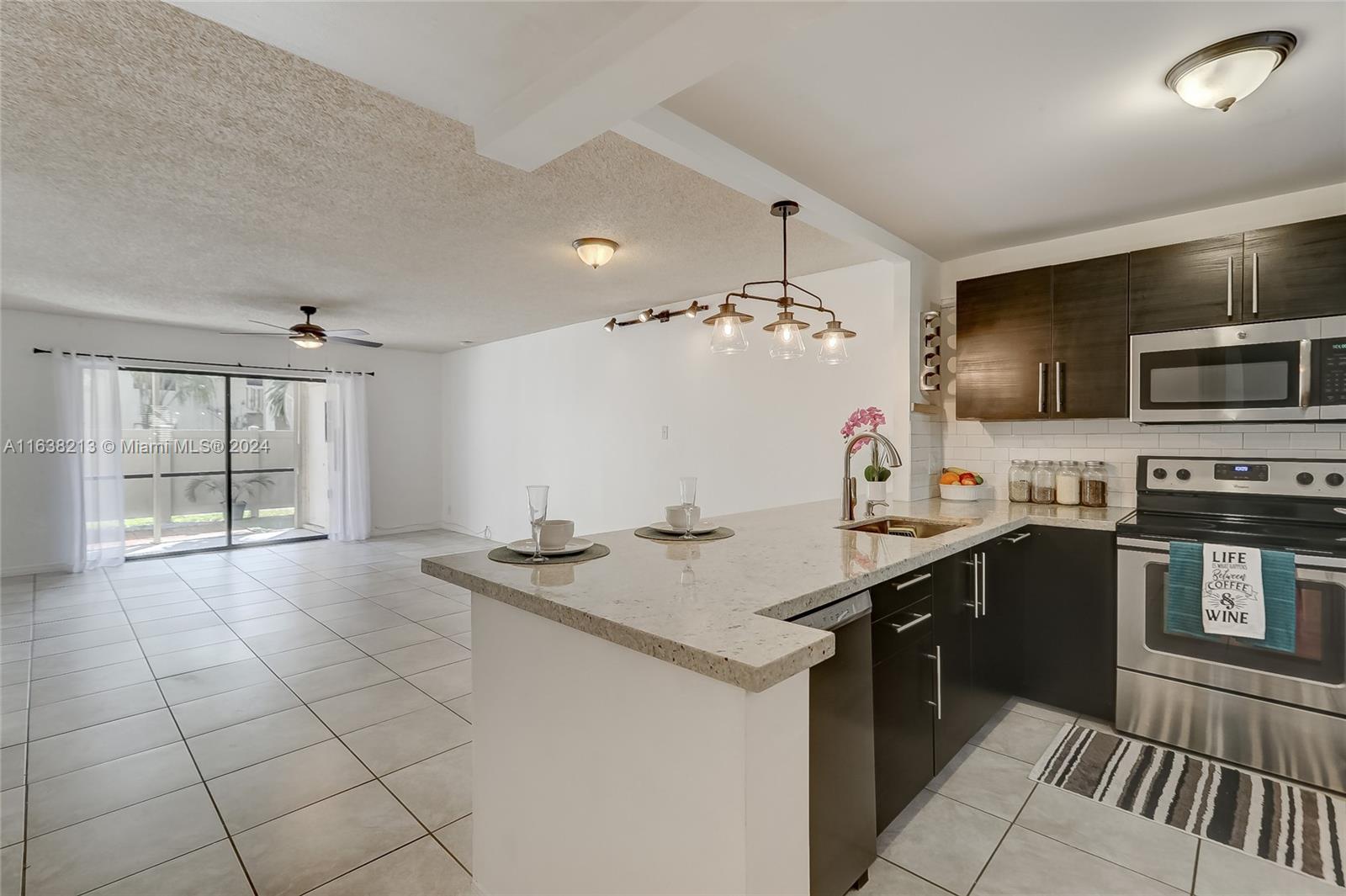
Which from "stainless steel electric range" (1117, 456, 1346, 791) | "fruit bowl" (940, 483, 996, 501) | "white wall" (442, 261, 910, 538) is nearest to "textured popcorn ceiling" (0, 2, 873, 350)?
"white wall" (442, 261, 910, 538)

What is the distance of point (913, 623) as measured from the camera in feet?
6.17

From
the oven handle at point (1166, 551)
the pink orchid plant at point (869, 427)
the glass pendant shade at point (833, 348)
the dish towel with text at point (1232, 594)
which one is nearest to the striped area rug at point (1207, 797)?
the dish towel with text at point (1232, 594)

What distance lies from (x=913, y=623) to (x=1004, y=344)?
2089mm

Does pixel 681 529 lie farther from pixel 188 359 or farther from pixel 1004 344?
pixel 188 359

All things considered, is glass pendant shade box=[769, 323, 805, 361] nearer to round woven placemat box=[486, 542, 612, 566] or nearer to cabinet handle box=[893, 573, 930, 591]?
cabinet handle box=[893, 573, 930, 591]

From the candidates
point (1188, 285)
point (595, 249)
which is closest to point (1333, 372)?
point (1188, 285)

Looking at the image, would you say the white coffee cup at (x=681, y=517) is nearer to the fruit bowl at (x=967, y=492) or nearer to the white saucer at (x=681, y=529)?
the white saucer at (x=681, y=529)

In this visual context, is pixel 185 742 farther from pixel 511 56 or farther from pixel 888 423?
pixel 888 423

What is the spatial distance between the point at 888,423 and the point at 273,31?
3236mm

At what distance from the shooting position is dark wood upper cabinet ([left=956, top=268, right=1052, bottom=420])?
3.14 meters

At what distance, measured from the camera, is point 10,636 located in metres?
3.90

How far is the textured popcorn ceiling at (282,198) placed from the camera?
6.06ft

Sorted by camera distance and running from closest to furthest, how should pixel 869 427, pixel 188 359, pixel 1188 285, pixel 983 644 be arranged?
pixel 983 644
pixel 1188 285
pixel 869 427
pixel 188 359

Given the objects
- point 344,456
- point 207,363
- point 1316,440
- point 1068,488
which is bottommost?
point 1068,488
